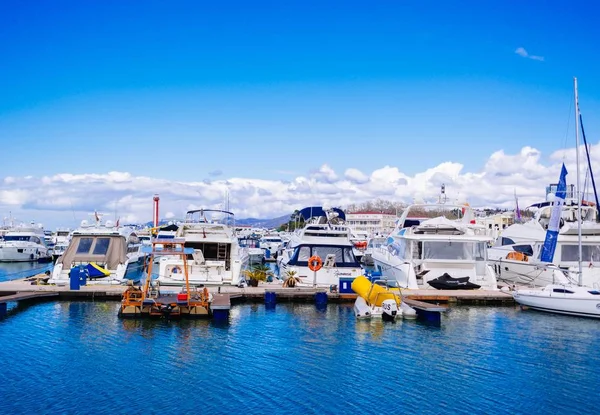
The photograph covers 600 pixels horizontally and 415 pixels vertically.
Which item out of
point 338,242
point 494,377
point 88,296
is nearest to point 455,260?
point 338,242

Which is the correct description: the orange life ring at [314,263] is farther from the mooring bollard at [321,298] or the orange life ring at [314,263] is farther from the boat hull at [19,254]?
the boat hull at [19,254]

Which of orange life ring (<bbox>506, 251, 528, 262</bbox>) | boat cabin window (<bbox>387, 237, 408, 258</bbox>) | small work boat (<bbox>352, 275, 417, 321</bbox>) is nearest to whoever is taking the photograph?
small work boat (<bbox>352, 275, 417, 321</bbox>)

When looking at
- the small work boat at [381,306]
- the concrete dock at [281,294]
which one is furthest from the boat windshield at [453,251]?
the small work boat at [381,306]

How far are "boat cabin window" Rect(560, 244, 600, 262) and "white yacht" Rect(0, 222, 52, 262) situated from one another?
49577 mm

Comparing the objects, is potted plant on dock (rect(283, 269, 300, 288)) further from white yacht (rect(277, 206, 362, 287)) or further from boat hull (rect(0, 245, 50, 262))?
boat hull (rect(0, 245, 50, 262))

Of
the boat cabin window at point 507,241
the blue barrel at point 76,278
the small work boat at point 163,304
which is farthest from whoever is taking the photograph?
the boat cabin window at point 507,241

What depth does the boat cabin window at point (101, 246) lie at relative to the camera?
36.0m

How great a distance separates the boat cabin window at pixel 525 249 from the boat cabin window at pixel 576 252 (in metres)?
4.19

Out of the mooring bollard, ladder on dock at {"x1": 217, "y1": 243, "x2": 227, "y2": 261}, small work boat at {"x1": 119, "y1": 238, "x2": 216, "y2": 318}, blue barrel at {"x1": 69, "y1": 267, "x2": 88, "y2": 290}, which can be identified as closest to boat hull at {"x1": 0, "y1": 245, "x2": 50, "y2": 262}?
blue barrel at {"x1": 69, "y1": 267, "x2": 88, "y2": 290}

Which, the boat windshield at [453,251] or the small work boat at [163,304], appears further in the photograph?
the boat windshield at [453,251]

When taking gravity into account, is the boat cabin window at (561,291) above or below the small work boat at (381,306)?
above

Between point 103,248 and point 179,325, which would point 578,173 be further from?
point 103,248

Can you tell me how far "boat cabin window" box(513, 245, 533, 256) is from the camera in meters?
39.5

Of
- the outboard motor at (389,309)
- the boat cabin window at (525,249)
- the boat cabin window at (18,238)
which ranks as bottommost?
the outboard motor at (389,309)
